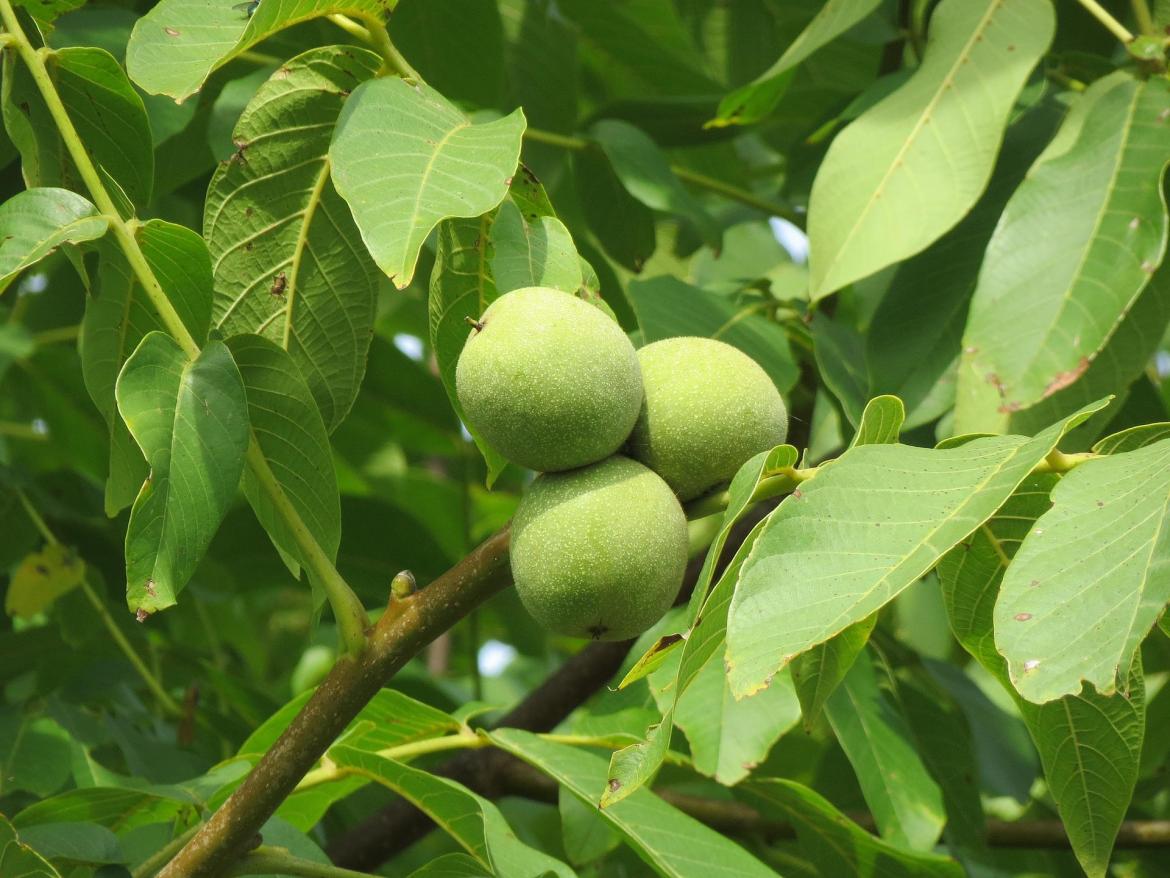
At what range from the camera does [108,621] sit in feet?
6.57

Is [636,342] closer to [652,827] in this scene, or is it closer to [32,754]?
[652,827]

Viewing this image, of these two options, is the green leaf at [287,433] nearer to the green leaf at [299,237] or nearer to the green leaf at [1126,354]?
the green leaf at [299,237]

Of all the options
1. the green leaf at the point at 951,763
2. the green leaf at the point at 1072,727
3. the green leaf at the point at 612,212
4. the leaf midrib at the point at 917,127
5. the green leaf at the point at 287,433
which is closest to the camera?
the green leaf at the point at 1072,727

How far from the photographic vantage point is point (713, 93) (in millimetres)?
2525

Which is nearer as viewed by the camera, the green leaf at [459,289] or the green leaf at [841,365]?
the green leaf at [459,289]

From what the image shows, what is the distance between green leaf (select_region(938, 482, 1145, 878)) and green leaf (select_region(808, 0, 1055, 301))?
0.39 metres

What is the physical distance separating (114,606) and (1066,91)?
5.31 feet

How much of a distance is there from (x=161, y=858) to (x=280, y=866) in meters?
0.15

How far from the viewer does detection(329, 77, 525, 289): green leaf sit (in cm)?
107

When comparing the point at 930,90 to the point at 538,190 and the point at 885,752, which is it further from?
the point at 885,752

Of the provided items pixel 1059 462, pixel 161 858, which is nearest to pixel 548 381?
pixel 1059 462

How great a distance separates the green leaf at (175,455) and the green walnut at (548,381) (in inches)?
7.9

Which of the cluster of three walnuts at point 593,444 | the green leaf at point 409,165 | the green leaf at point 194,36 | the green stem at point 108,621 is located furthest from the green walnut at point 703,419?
the green stem at point 108,621

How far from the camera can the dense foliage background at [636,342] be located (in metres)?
1.02
